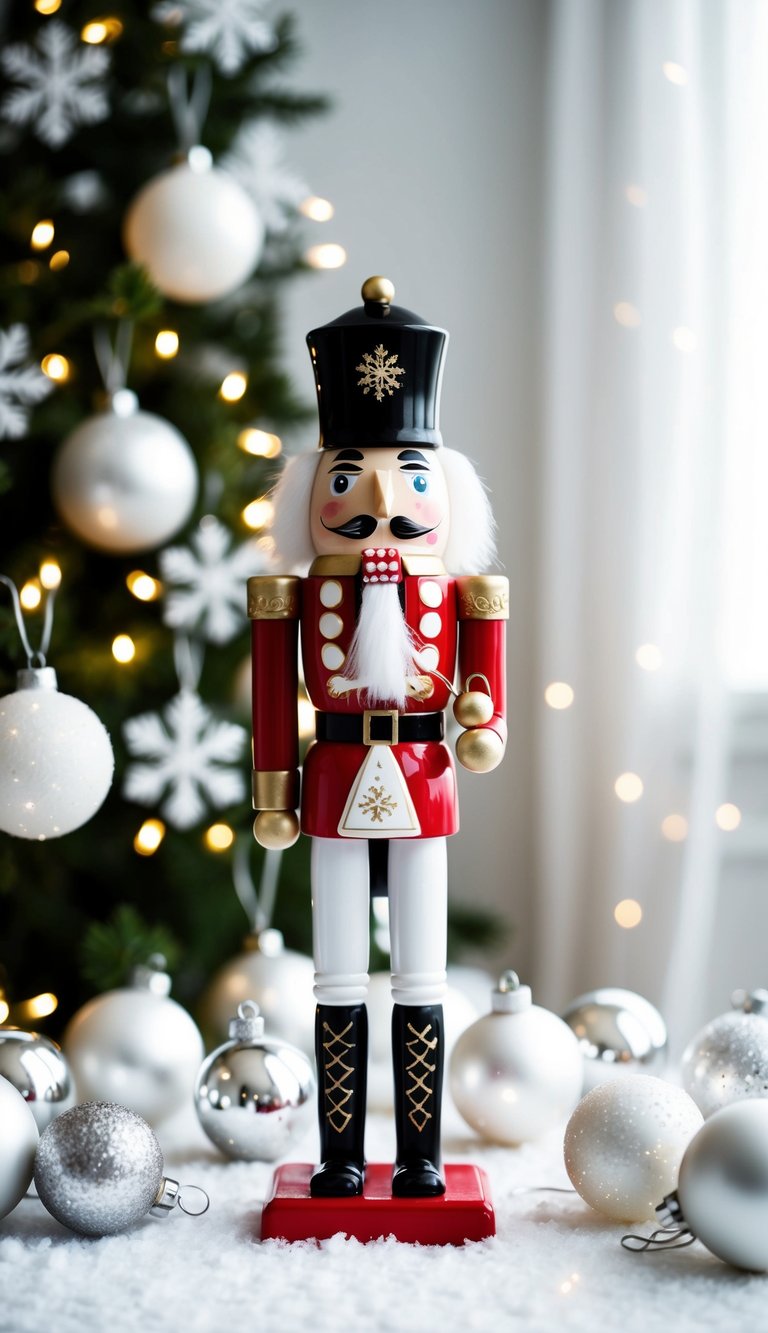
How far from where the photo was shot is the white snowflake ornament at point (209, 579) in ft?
5.34

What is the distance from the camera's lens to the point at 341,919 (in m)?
1.15

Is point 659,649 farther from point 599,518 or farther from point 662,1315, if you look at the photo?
point 662,1315

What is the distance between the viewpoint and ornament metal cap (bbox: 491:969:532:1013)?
1.35 metres

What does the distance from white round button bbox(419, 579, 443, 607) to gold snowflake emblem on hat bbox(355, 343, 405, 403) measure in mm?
174

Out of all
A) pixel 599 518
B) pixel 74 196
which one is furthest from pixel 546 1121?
pixel 74 196

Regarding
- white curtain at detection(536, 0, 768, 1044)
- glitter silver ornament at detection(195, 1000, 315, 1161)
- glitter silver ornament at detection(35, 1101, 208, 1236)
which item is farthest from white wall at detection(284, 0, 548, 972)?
glitter silver ornament at detection(35, 1101, 208, 1236)

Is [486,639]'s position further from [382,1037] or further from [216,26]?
[216,26]

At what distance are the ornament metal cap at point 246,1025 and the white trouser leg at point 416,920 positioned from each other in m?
0.21

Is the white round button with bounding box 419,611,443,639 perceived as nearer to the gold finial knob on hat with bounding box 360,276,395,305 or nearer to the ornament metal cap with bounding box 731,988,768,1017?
A: the gold finial knob on hat with bounding box 360,276,395,305

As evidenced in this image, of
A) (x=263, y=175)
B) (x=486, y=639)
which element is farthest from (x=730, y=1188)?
(x=263, y=175)

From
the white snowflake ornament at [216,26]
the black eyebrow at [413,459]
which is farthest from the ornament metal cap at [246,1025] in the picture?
the white snowflake ornament at [216,26]

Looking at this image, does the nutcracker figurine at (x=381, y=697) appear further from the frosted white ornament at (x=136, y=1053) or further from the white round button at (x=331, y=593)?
the frosted white ornament at (x=136, y=1053)

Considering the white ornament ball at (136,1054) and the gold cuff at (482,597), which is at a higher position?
the gold cuff at (482,597)

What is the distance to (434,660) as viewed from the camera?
1.14 metres
